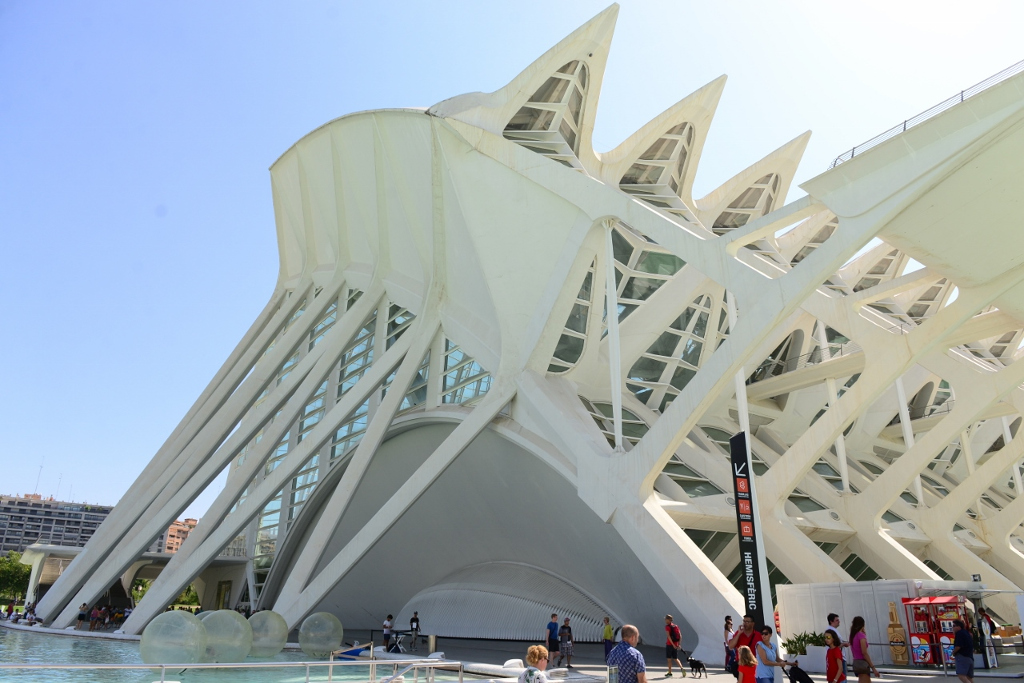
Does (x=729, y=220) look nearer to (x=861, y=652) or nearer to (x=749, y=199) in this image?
(x=749, y=199)

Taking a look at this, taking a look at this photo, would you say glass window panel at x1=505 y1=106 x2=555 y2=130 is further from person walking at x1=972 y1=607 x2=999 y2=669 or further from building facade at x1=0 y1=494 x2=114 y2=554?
building facade at x1=0 y1=494 x2=114 y2=554

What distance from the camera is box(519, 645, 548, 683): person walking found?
4508 millimetres

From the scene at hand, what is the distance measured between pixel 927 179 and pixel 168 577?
762 inches

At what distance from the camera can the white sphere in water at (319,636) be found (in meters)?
14.9

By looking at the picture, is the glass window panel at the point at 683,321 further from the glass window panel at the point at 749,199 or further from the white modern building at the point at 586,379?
the glass window panel at the point at 749,199

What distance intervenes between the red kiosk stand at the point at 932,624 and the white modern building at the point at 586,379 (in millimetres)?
3291

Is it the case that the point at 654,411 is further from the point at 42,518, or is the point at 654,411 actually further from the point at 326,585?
the point at 42,518

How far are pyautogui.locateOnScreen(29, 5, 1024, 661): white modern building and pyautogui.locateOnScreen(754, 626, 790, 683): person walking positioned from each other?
193 inches

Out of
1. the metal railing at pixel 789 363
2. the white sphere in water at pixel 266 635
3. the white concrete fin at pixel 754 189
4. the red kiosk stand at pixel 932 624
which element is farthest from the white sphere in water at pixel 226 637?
the white concrete fin at pixel 754 189

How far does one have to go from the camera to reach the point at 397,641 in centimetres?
1566

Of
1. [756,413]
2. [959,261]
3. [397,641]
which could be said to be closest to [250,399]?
[397,641]

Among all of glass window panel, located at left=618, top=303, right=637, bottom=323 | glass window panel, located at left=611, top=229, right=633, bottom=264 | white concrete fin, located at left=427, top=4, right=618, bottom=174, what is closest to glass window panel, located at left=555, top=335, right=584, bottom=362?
glass window panel, located at left=618, top=303, right=637, bottom=323

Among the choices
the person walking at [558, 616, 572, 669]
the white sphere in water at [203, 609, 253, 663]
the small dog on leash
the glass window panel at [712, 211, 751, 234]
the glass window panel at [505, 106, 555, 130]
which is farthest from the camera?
the glass window panel at [712, 211, 751, 234]

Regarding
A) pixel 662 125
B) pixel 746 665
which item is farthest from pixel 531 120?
pixel 746 665
